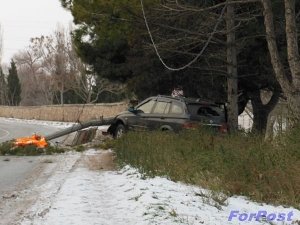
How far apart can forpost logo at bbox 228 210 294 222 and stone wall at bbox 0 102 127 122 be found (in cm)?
2636

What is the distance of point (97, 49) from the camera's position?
72.9ft

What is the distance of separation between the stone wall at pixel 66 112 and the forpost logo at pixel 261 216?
26.4m

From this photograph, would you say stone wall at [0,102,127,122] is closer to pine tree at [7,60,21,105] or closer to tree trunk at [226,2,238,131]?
tree trunk at [226,2,238,131]

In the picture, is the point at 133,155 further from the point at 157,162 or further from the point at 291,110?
the point at 291,110

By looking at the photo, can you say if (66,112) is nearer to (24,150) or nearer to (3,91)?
(24,150)

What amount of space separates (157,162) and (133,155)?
62.6 inches

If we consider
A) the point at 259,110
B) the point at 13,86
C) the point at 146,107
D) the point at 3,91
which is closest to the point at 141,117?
the point at 146,107

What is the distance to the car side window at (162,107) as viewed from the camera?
596 inches

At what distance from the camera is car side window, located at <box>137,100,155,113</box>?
1599 cm

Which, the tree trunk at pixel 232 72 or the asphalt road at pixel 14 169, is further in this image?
A: the tree trunk at pixel 232 72

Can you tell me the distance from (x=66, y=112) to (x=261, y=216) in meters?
42.2

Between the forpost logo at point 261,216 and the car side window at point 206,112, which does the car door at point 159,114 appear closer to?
the car side window at point 206,112

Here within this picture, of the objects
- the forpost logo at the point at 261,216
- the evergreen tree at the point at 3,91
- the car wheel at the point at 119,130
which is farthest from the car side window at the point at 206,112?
the evergreen tree at the point at 3,91

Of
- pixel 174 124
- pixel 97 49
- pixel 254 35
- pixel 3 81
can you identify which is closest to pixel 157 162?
pixel 174 124
